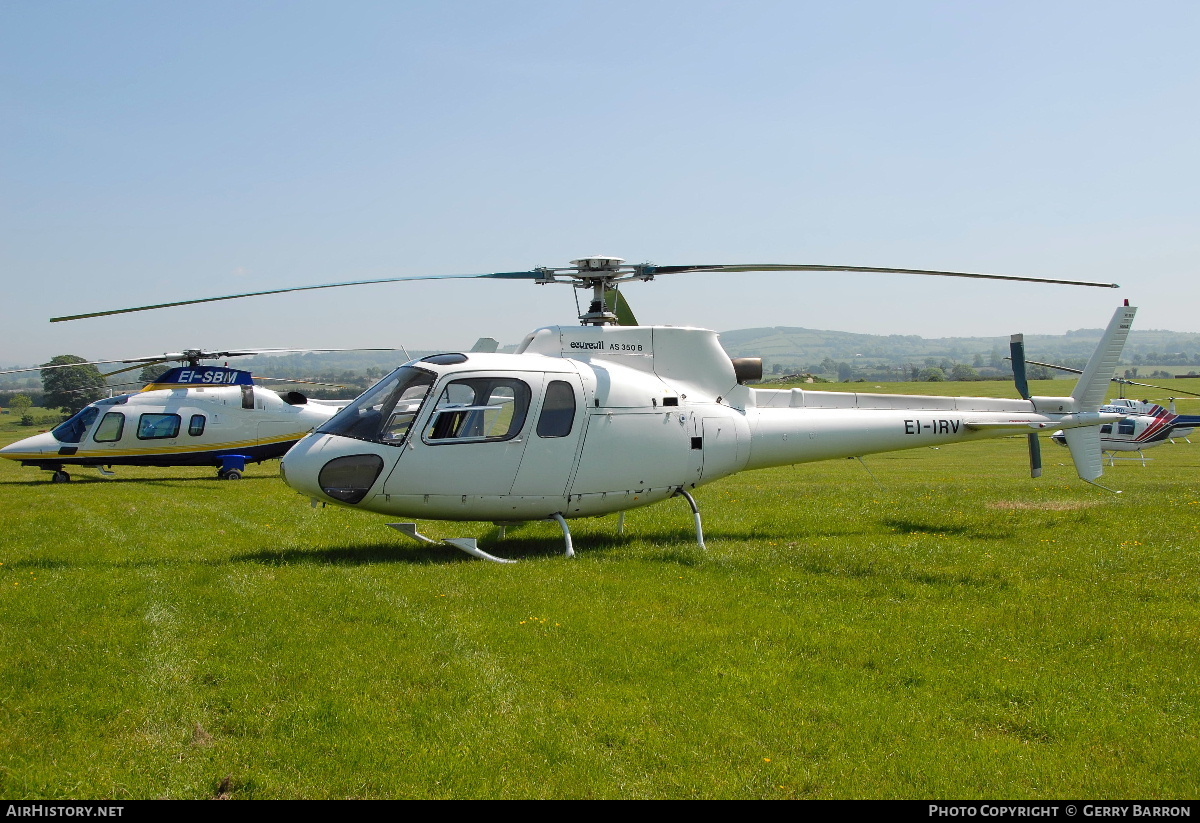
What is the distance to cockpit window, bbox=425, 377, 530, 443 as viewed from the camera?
440 inches

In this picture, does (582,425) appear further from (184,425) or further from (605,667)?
(184,425)

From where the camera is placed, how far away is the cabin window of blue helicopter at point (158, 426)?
24.9m

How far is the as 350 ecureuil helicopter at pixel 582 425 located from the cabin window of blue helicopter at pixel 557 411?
0.05 feet

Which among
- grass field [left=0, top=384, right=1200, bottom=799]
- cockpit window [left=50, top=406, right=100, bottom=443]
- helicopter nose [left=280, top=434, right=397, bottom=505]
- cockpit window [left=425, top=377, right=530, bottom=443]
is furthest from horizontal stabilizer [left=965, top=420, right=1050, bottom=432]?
cockpit window [left=50, top=406, right=100, bottom=443]

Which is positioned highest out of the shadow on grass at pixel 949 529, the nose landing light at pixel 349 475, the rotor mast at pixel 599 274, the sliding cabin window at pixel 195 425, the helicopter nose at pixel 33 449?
the rotor mast at pixel 599 274

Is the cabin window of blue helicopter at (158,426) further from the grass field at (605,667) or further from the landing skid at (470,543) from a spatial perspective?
the landing skid at (470,543)

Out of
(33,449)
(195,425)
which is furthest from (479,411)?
(33,449)

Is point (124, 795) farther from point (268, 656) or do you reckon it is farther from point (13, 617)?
point (13, 617)

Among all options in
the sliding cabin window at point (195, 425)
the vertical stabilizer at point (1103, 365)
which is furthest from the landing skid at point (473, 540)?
the sliding cabin window at point (195, 425)

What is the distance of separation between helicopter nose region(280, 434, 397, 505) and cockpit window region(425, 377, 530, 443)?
72cm

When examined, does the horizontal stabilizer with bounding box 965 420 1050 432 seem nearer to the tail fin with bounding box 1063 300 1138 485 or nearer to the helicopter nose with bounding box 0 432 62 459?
the tail fin with bounding box 1063 300 1138 485

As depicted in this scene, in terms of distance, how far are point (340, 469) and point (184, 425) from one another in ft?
55.0
